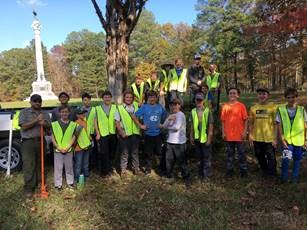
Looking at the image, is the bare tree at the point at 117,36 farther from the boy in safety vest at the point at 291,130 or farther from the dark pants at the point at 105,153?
the boy in safety vest at the point at 291,130

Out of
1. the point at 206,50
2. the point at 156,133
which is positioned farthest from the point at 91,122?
the point at 206,50

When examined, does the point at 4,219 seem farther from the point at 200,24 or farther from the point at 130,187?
the point at 200,24

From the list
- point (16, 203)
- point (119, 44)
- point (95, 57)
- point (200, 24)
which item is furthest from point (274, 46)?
point (95, 57)

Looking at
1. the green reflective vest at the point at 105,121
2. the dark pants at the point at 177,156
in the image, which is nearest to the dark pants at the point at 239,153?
the dark pants at the point at 177,156

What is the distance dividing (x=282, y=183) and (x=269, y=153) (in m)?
0.63

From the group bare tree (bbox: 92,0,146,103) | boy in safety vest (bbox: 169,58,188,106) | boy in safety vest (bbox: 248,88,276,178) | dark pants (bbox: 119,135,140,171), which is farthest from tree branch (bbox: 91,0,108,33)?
boy in safety vest (bbox: 248,88,276,178)

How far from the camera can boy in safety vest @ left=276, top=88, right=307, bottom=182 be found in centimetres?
719

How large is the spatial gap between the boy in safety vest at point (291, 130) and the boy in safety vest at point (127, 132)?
9.46ft

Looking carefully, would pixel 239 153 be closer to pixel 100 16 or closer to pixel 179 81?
pixel 179 81

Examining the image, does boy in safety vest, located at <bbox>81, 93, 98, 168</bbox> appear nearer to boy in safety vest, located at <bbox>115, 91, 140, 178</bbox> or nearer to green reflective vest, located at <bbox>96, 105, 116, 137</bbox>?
green reflective vest, located at <bbox>96, 105, 116, 137</bbox>

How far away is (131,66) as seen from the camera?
63.6 m

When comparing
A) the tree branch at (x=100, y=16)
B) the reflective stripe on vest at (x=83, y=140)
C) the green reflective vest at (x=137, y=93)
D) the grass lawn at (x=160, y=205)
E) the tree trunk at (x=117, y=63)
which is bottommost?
the grass lawn at (x=160, y=205)

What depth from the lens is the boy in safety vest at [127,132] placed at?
8.05 meters

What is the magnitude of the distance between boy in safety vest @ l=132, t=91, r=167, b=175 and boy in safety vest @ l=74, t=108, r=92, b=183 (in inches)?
40.4
